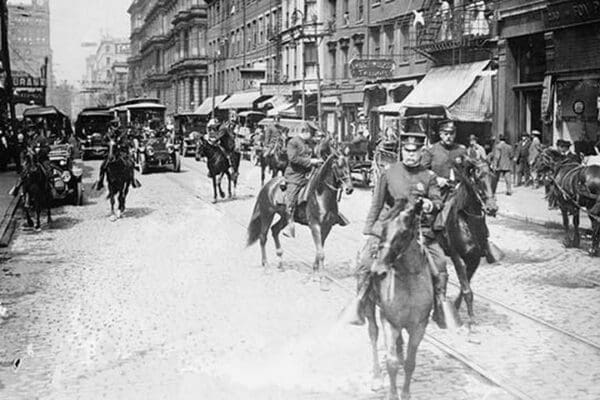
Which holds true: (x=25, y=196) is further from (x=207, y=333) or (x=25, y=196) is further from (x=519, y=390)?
(x=519, y=390)

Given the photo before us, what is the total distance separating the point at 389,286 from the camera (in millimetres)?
6113

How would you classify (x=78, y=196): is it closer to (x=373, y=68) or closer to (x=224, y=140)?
(x=224, y=140)

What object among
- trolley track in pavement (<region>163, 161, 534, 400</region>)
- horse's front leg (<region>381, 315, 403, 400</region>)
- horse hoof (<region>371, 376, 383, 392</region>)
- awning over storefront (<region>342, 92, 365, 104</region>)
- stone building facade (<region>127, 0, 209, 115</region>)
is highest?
stone building facade (<region>127, 0, 209, 115</region>)

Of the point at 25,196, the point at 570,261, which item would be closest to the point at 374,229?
the point at 570,261

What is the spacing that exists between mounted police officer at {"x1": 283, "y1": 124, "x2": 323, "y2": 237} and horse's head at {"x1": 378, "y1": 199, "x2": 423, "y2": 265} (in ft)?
18.8

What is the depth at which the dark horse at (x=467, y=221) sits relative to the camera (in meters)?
8.53

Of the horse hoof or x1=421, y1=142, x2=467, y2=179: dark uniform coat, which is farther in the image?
x1=421, y1=142, x2=467, y2=179: dark uniform coat

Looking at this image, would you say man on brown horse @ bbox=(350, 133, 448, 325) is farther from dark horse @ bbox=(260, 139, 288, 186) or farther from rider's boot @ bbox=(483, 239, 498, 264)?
dark horse @ bbox=(260, 139, 288, 186)

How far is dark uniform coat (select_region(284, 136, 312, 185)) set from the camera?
1167 centimetres

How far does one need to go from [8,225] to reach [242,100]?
42993 millimetres

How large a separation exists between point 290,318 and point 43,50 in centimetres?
15208

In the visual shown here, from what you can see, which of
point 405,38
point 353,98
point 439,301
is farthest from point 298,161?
point 353,98

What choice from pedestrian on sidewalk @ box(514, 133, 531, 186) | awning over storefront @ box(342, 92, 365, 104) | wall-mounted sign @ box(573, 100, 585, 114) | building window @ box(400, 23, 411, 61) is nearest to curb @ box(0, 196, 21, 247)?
pedestrian on sidewalk @ box(514, 133, 531, 186)

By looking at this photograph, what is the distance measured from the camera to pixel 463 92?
27.7 meters
